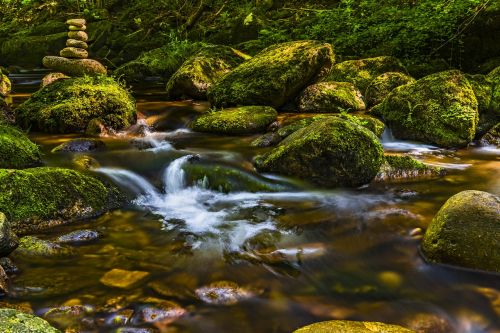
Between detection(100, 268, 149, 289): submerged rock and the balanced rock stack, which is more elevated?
the balanced rock stack

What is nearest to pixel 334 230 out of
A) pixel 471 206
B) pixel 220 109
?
pixel 471 206

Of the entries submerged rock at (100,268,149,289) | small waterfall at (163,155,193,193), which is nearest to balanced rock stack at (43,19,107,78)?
small waterfall at (163,155,193,193)

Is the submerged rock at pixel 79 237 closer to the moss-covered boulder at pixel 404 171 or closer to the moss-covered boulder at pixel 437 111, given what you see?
the moss-covered boulder at pixel 404 171

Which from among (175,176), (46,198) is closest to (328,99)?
(175,176)

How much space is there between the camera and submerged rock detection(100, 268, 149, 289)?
350 cm

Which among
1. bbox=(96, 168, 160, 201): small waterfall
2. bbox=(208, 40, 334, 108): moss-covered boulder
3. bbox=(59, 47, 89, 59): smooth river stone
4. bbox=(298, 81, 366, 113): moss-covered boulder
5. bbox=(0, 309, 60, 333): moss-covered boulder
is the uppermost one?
bbox=(59, 47, 89, 59): smooth river stone

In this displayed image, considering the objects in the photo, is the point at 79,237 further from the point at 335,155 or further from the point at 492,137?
the point at 492,137

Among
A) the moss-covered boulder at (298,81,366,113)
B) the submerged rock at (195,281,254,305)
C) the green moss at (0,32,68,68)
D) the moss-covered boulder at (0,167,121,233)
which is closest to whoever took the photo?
the submerged rock at (195,281,254,305)

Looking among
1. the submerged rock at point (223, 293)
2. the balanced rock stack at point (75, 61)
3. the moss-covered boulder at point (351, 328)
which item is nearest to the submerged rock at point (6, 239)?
the submerged rock at point (223, 293)

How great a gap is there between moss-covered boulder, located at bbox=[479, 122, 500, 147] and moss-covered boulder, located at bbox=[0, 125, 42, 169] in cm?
690

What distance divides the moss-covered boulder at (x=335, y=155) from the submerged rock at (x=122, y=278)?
2.67 meters

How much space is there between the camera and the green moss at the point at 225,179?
562cm

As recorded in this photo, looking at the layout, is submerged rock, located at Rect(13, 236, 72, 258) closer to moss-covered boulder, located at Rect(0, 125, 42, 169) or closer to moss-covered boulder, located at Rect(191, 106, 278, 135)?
moss-covered boulder, located at Rect(0, 125, 42, 169)

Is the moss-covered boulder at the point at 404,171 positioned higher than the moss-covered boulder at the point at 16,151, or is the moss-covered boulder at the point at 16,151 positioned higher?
the moss-covered boulder at the point at 16,151
